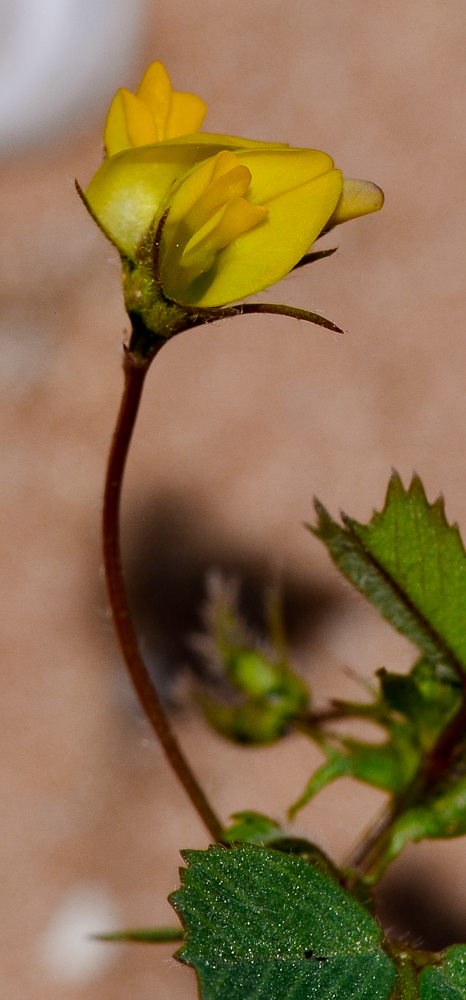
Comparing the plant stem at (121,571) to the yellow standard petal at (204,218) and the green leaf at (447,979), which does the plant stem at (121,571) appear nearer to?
the yellow standard petal at (204,218)

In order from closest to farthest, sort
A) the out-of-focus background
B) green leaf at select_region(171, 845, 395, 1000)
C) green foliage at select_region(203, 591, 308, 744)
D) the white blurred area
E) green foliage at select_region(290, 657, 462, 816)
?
green leaf at select_region(171, 845, 395, 1000)
green foliage at select_region(290, 657, 462, 816)
green foliage at select_region(203, 591, 308, 744)
the out-of-focus background
the white blurred area

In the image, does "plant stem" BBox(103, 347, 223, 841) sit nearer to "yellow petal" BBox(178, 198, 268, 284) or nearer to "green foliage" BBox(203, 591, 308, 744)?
"yellow petal" BBox(178, 198, 268, 284)

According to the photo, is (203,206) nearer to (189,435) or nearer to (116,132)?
(116,132)

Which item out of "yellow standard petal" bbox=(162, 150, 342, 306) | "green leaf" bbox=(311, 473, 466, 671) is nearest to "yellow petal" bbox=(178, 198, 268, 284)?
"yellow standard petal" bbox=(162, 150, 342, 306)

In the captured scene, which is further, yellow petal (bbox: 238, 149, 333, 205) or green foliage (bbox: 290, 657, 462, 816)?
green foliage (bbox: 290, 657, 462, 816)

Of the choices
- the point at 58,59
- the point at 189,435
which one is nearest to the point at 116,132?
the point at 189,435

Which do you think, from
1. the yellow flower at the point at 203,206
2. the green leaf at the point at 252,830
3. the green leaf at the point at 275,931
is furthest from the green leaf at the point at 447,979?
the yellow flower at the point at 203,206

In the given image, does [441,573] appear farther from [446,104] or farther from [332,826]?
[446,104]
